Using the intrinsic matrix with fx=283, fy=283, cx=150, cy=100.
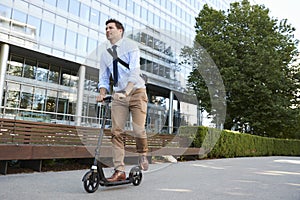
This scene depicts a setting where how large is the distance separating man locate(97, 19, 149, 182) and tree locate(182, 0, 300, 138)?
47.0 feet

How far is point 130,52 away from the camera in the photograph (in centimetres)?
319

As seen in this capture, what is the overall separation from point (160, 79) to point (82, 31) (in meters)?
8.07

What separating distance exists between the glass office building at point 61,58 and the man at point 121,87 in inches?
411

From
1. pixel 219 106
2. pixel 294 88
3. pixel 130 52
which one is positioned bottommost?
pixel 130 52

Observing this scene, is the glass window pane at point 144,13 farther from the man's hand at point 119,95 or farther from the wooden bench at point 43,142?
the man's hand at point 119,95

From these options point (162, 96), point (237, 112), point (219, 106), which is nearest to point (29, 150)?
point (219, 106)

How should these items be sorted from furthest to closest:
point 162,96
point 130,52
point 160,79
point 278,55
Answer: point 162,96
point 160,79
point 278,55
point 130,52

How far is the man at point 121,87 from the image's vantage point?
3.20m

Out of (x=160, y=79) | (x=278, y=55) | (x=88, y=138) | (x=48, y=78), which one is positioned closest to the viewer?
(x=88, y=138)

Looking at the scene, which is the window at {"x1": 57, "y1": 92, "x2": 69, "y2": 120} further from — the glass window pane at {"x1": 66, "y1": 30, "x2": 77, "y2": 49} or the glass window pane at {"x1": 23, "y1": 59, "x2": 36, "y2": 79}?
the glass window pane at {"x1": 66, "y1": 30, "x2": 77, "y2": 49}

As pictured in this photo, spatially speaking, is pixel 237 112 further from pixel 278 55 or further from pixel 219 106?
pixel 278 55

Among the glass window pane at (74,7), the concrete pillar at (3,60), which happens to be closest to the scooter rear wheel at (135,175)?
the concrete pillar at (3,60)

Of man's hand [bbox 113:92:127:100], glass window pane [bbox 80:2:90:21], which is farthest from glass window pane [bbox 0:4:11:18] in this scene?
man's hand [bbox 113:92:127:100]

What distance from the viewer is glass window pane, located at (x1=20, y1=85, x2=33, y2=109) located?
1833 cm
